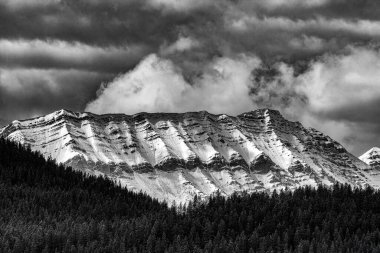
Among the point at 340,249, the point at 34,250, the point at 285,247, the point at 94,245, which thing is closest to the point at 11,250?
the point at 34,250

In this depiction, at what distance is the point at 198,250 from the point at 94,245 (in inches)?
1276

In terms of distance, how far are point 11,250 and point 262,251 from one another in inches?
3012

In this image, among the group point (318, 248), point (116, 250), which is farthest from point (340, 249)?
point (116, 250)

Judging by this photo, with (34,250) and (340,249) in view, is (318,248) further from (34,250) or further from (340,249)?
(34,250)

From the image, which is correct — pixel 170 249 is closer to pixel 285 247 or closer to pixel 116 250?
pixel 116 250

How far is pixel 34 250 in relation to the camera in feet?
650

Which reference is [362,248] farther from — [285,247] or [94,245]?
[94,245]

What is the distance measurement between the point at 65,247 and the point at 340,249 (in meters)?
83.7

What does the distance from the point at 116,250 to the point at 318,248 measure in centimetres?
6237

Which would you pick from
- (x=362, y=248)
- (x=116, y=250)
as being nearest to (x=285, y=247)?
(x=362, y=248)

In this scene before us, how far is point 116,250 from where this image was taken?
655ft

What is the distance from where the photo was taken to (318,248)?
645 ft

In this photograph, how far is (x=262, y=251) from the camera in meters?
197

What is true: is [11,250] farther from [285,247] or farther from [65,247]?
[285,247]
